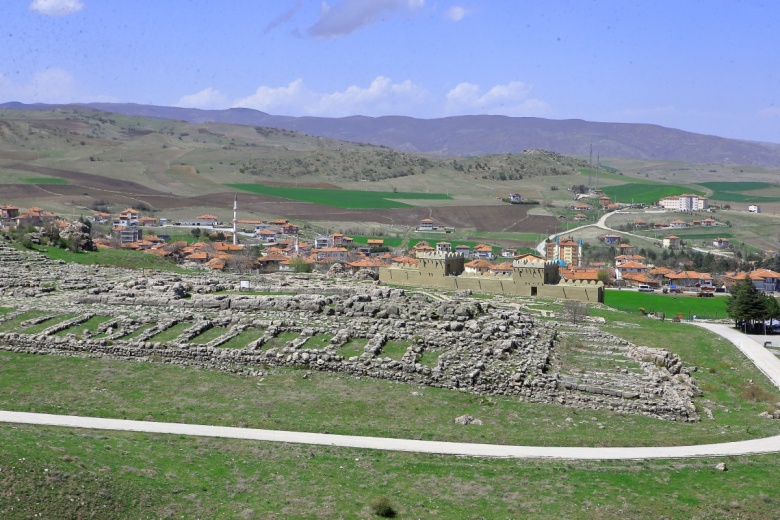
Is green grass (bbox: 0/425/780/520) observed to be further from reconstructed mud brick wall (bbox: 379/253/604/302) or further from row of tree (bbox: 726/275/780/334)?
reconstructed mud brick wall (bbox: 379/253/604/302)

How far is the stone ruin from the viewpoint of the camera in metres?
35.9

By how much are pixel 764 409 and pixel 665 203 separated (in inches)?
6096

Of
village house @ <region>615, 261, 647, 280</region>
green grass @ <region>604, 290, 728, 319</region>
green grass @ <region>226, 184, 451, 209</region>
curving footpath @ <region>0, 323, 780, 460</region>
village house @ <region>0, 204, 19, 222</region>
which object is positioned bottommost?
green grass @ <region>604, 290, 728, 319</region>

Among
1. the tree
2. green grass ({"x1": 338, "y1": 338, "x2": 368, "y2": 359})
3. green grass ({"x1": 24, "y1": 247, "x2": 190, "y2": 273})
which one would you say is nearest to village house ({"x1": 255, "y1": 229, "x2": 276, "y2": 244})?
green grass ({"x1": 24, "y1": 247, "x2": 190, "y2": 273})

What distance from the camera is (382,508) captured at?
2323 cm

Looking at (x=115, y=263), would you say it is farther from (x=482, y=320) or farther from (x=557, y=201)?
(x=557, y=201)

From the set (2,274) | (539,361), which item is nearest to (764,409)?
(539,361)

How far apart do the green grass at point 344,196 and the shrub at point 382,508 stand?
14636cm

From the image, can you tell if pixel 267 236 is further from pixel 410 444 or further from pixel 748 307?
pixel 410 444

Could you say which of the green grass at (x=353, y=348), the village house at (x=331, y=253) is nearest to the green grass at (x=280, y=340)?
the green grass at (x=353, y=348)

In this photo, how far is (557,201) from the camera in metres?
184

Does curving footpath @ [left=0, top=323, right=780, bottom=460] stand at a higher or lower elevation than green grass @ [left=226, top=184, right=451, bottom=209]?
lower

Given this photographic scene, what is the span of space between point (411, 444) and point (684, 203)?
542 ft

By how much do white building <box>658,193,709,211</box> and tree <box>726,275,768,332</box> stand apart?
12254 cm
